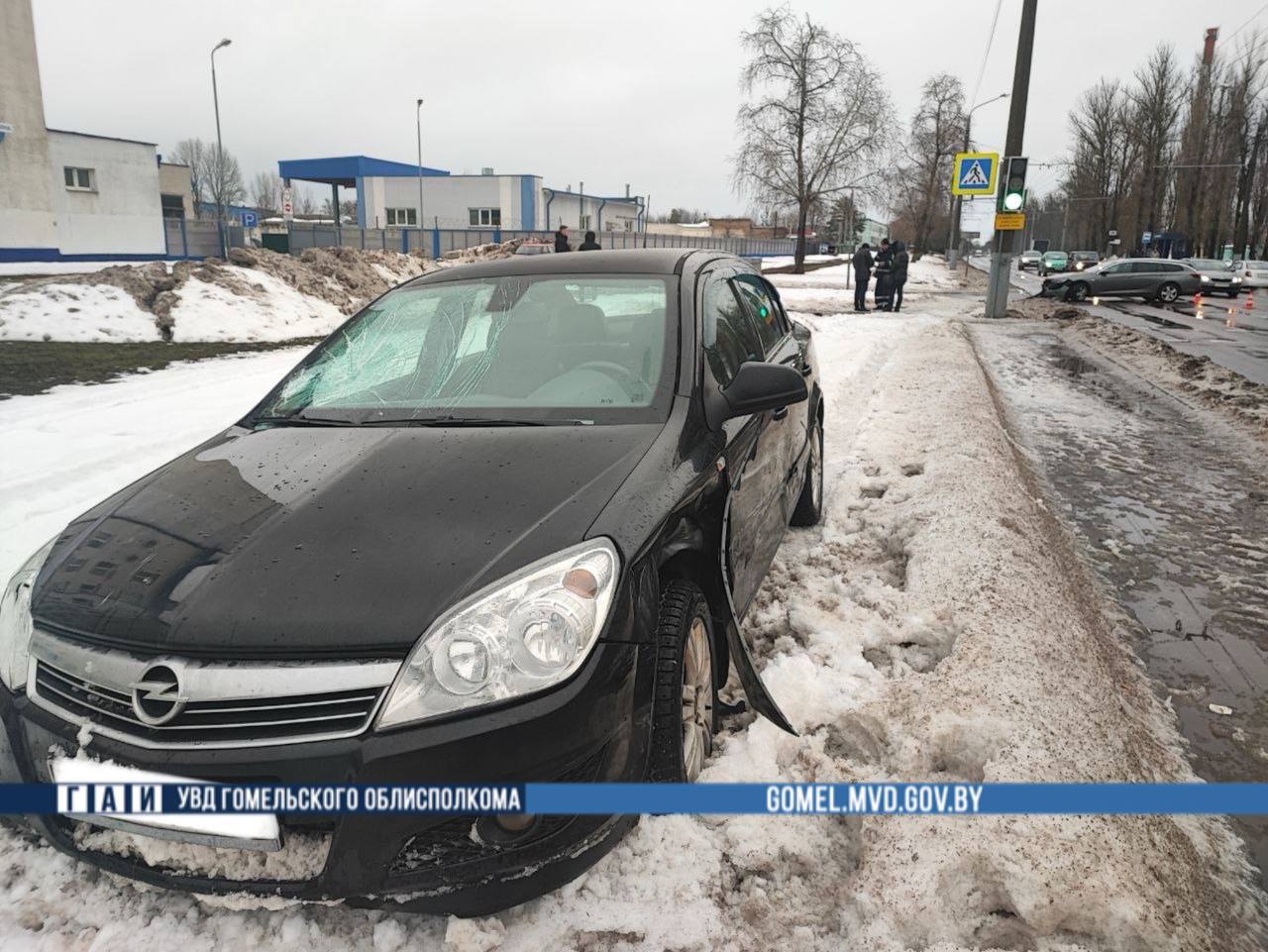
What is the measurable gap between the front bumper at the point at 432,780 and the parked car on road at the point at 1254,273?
46199 millimetres

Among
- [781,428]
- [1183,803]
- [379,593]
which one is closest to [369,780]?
[379,593]

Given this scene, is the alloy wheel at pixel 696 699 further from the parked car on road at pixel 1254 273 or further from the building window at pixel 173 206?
the building window at pixel 173 206

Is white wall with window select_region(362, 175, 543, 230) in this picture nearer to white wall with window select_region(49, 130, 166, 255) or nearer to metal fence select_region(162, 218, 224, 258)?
white wall with window select_region(49, 130, 166, 255)

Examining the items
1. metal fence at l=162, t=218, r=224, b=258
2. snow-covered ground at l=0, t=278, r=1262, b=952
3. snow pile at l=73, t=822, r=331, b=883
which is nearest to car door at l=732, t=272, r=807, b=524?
snow-covered ground at l=0, t=278, r=1262, b=952

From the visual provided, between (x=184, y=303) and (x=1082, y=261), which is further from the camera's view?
(x=1082, y=261)

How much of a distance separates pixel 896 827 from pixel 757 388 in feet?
4.59

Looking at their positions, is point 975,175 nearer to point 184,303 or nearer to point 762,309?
point 184,303

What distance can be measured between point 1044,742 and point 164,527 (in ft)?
8.79

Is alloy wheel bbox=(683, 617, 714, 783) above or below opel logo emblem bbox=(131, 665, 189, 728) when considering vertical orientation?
below

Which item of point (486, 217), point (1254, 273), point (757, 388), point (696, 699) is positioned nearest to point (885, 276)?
point (757, 388)

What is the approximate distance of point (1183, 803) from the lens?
5.95 feet

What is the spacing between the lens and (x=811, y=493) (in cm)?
501

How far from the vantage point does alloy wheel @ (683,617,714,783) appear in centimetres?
240

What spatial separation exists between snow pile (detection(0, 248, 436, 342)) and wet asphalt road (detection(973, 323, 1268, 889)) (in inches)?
430
